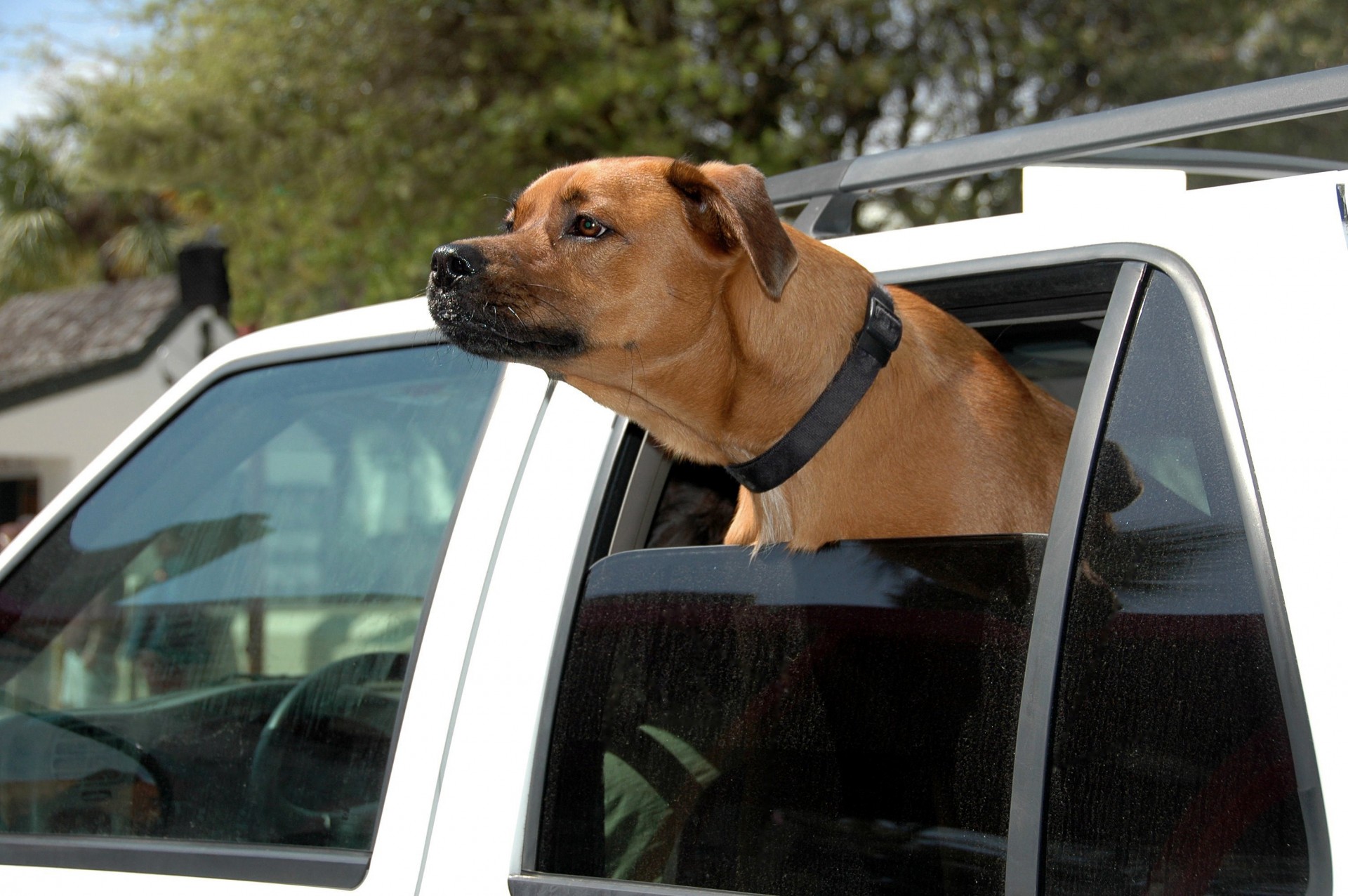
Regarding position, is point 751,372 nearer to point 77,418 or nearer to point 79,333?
point 77,418

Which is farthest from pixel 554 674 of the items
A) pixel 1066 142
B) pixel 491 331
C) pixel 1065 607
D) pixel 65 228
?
pixel 65 228

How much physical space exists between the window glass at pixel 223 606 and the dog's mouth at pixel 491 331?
21 centimetres

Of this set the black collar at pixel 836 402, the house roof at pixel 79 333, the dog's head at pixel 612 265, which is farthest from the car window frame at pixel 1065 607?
the house roof at pixel 79 333

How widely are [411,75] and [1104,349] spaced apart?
9.67 metres

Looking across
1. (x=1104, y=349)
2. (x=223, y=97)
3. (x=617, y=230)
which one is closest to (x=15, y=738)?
(x=617, y=230)

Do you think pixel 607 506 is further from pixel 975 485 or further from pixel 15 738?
pixel 15 738

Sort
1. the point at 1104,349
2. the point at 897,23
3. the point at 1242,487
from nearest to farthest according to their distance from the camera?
1. the point at 1242,487
2. the point at 1104,349
3. the point at 897,23

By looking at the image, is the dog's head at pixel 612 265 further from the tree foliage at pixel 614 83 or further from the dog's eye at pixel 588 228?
the tree foliage at pixel 614 83

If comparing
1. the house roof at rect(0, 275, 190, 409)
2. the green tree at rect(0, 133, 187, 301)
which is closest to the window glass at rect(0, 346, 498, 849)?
the house roof at rect(0, 275, 190, 409)

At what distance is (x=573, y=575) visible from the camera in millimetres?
1801

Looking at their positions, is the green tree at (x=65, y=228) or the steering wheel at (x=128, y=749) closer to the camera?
the steering wheel at (x=128, y=749)

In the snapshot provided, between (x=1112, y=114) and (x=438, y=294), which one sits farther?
(x=438, y=294)

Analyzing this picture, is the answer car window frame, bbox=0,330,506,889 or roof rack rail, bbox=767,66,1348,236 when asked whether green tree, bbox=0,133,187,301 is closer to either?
car window frame, bbox=0,330,506,889

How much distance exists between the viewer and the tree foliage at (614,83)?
916 cm
